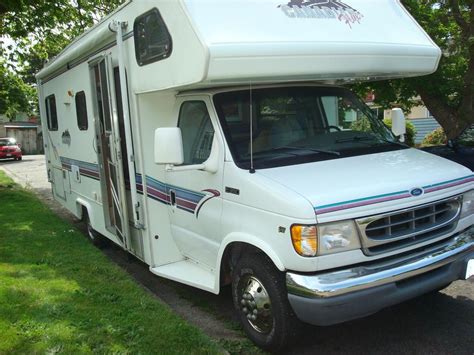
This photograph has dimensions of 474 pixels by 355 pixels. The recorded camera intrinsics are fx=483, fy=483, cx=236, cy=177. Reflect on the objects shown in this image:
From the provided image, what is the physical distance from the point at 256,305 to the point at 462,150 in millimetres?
5817

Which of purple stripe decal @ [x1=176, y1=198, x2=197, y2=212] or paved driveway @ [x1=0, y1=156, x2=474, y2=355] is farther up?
purple stripe decal @ [x1=176, y1=198, x2=197, y2=212]

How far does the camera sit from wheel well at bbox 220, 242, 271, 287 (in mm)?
3791

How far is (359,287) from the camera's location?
10.5 ft

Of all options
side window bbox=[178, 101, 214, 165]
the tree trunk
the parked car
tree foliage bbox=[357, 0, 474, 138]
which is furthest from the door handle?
the tree trunk

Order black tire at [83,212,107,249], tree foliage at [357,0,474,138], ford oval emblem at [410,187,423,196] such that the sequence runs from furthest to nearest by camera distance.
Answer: tree foliage at [357,0,474,138] < black tire at [83,212,107,249] < ford oval emblem at [410,187,423,196]

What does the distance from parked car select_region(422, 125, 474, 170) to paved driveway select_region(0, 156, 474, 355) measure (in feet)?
11.0

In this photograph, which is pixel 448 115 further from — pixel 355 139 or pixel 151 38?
pixel 151 38

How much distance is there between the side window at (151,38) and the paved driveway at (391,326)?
7.88ft

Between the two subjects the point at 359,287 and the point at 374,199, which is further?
the point at 374,199

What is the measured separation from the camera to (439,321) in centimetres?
418

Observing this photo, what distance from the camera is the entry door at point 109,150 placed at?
5329 millimetres

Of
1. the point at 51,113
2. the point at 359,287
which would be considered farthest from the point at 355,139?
the point at 51,113

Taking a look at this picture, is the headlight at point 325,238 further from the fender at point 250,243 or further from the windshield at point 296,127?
the windshield at point 296,127

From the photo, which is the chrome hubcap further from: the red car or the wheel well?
the red car
